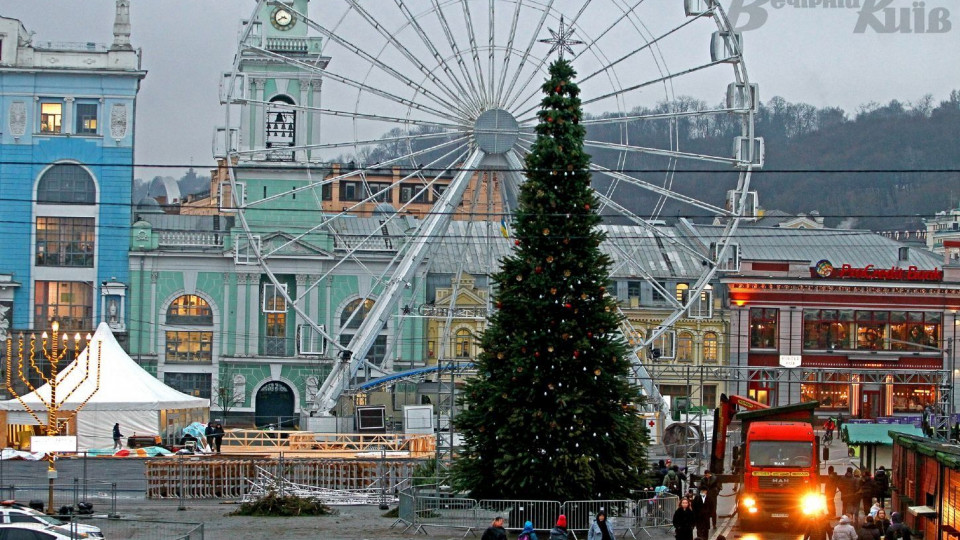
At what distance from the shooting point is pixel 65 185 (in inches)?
3777

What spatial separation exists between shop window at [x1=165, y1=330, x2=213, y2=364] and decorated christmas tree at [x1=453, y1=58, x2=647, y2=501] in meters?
59.4

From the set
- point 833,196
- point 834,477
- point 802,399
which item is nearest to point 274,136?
point 802,399

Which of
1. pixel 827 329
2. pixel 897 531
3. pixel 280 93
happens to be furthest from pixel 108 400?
pixel 827 329

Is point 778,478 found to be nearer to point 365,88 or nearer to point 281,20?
point 365,88

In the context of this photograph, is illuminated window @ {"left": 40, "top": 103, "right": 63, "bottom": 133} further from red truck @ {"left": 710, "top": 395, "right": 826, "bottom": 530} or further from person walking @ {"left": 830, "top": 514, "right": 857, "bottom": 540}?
person walking @ {"left": 830, "top": 514, "right": 857, "bottom": 540}

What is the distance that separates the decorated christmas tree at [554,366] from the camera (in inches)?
1526

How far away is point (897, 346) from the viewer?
9638 centimetres

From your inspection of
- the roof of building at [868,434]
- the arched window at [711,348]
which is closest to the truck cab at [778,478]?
the roof of building at [868,434]

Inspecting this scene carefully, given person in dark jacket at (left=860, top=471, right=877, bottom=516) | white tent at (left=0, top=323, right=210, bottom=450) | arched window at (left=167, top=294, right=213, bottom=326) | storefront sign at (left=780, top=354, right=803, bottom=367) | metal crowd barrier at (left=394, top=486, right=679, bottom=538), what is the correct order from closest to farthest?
metal crowd barrier at (left=394, top=486, right=679, bottom=538), person in dark jacket at (left=860, top=471, right=877, bottom=516), white tent at (left=0, top=323, right=210, bottom=450), storefront sign at (left=780, top=354, right=803, bottom=367), arched window at (left=167, top=294, right=213, bottom=326)

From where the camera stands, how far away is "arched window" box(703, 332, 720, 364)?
326 feet

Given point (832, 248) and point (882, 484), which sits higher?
point (832, 248)

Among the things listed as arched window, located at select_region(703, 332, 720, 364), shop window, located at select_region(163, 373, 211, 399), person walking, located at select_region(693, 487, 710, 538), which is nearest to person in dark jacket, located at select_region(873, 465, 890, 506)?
person walking, located at select_region(693, 487, 710, 538)

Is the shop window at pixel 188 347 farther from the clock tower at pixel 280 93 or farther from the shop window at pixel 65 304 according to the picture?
the clock tower at pixel 280 93

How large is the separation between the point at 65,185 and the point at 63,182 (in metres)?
0.20
